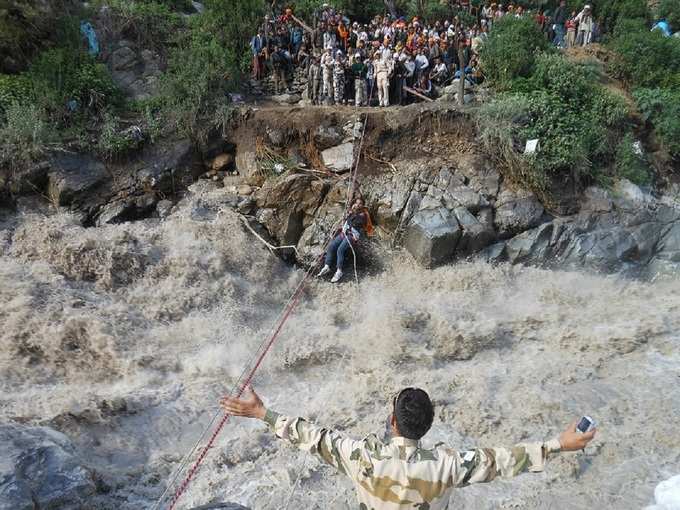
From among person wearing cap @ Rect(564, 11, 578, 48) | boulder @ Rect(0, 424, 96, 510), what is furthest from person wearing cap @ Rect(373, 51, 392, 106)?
boulder @ Rect(0, 424, 96, 510)

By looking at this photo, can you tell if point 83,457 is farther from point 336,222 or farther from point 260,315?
point 336,222

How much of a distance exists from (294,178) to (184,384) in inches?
199

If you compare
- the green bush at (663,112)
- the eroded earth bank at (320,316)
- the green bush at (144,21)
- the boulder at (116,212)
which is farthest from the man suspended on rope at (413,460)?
the green bush at (144,21)

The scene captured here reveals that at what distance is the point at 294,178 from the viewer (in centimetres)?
1093

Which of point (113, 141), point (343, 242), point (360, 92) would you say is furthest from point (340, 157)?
point (113, 141)

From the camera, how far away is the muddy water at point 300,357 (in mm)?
5738

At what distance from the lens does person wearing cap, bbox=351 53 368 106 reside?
1266cm

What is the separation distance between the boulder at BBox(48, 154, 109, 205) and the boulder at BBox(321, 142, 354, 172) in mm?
4427

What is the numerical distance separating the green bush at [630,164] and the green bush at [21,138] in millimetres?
11468

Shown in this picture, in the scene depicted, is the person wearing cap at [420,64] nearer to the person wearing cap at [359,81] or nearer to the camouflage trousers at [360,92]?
the person wearing cap at [359,81]

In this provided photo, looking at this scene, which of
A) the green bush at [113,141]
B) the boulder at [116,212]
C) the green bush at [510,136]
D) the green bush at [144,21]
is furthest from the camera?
the green bush at [144,21]

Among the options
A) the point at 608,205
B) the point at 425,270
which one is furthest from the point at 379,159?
the point at 608,205

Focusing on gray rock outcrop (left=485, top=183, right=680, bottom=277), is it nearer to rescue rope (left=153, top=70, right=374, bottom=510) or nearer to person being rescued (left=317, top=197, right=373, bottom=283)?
person being rescued (left=317, top=197, right=373, bottom=283)

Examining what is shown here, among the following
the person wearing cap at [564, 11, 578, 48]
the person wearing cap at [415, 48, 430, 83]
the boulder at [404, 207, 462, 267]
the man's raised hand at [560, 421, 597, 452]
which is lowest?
the boulder at [404, 207, 462, 267]
